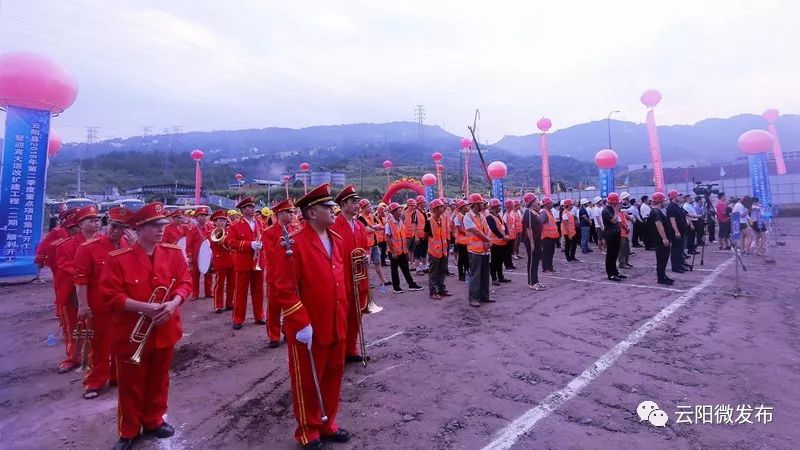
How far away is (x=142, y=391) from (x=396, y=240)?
19.8ft

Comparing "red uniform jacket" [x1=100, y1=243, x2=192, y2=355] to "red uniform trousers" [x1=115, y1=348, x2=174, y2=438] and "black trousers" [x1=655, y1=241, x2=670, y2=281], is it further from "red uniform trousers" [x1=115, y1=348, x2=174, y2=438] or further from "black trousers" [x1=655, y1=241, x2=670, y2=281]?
"black trousers" [x1=655, y1=241, x2=670, y2=281]

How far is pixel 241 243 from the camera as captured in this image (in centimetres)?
647

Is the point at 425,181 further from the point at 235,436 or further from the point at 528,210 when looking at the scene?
the point at 235,436

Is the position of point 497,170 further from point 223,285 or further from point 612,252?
point 223,285

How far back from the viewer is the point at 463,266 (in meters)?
10.4

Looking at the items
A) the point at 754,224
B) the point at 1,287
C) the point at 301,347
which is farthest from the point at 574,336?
the point at 1,287

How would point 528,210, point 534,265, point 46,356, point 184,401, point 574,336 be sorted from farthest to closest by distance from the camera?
point 528,210, point 534,265, point 46,356, point 574,336, point 184,401

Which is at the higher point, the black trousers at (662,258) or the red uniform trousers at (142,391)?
the black trousers at (662,258)

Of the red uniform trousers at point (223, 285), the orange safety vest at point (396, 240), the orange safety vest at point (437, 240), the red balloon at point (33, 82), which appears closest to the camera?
the red uniform trousers at point (223, 285)

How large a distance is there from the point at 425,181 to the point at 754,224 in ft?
45.8

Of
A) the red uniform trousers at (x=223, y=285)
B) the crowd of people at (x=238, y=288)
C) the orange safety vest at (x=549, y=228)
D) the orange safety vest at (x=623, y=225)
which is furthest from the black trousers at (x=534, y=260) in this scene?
the red uniform trousers at (x=223, y=285)

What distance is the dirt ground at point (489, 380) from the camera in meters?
3.34

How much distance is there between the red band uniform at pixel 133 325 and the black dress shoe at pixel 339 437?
1.40 meters

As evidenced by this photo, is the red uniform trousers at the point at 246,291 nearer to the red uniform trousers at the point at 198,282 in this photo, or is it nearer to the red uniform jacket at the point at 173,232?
the red uniform jacket at the point at 173,232
